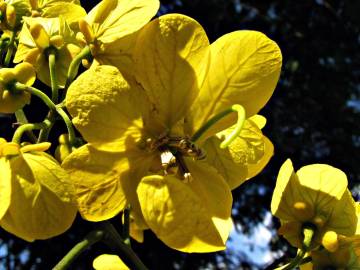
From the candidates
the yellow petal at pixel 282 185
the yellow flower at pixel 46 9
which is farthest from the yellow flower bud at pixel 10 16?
the yellow petal at pixel 282 185

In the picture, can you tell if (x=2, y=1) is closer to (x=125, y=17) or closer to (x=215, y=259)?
(x=125, y=17)

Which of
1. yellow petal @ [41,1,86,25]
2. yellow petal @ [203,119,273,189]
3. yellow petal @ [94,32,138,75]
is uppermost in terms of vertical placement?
yellow petal @ [94,32,138,75]

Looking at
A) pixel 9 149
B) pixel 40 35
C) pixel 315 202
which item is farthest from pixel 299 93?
pixel 9 149

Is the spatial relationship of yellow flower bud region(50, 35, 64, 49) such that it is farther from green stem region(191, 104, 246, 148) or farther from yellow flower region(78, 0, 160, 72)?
green stem region(191, 104, 246, 148)

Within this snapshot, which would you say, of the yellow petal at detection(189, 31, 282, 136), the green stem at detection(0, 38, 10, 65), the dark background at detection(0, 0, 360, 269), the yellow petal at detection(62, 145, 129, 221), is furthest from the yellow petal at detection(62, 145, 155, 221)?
the dark background at detection(0, 0, 360, 269)

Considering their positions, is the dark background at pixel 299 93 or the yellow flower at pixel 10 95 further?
the dark background at pixel 299 93

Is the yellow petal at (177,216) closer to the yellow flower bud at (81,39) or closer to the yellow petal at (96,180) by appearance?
the yellow petal at (96,180)

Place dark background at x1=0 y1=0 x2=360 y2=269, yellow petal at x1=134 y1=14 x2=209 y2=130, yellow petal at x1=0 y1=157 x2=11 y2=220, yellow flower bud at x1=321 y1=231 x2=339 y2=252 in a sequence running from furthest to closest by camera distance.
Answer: dark background at x1=0 y1=0 x2=360 y2=269 → yellow flower bud at x1=321 y1=231 x2=339 y2=252 → yellow petal at x1=134 y1=14 x2=209 y2=130 → yellow petal at x1=0 y1=157 x2=11 y2=220
